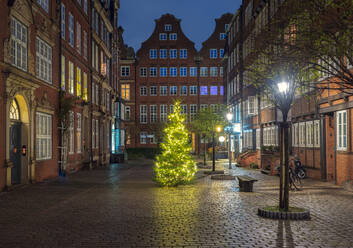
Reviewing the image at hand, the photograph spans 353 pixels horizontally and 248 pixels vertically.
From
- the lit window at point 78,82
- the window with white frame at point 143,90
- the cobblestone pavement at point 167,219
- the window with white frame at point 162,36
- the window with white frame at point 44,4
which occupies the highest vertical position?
the window with white frame at point 162,36

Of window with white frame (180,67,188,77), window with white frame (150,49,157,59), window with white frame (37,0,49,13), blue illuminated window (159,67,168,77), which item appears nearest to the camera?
window with white frame (37,0,49,13)

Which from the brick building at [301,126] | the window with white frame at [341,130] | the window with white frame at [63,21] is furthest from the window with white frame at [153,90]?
the window with white frame at [341,130]

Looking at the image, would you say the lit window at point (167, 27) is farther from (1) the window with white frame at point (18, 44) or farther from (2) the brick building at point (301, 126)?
(1) the window with white frame at point (18, 44)

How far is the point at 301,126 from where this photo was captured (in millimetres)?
23141

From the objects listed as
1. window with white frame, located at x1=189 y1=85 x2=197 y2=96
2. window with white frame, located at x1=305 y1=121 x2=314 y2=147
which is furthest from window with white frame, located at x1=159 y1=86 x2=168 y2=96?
window with white frame, located at x1=305 y1=121 x2=314 y2=147

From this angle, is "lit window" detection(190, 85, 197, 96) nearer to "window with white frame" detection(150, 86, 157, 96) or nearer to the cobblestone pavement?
"window with white frame" detection(150, 86, 157, 96)

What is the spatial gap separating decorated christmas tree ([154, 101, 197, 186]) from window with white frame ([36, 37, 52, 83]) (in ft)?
20.4

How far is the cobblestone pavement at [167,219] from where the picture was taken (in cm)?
806

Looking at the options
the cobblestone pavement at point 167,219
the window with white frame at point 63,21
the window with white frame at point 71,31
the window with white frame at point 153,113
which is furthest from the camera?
the window with white frame at point 153,113

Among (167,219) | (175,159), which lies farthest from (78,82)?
(167,219)

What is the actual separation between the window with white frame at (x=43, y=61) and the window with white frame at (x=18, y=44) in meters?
1.53

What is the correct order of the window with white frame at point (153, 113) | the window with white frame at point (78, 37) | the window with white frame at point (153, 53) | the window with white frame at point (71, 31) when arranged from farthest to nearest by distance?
the window with white frame at point (153, 113) < the window with white frame at point (153, 53) < the window with white frame at point (78, 37) < the window with white frame at point (71, 31)

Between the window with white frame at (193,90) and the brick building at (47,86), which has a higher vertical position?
the window with white frame at (193,90)

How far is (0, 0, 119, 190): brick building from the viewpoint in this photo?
16.4 metres
